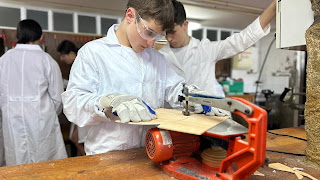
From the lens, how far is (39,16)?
3430 mm

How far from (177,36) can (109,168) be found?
1.15 m

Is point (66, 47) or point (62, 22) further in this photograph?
point (62, 22)

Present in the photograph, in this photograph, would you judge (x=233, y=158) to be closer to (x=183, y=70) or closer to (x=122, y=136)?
(x=122, y=136)

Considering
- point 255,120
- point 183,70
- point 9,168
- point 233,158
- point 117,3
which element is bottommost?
point 9,168

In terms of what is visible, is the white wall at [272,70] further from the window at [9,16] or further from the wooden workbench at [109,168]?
the window at [9,16]

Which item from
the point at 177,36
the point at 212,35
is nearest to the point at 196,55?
the point at 177,36

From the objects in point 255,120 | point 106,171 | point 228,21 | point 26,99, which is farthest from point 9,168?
point 228,21

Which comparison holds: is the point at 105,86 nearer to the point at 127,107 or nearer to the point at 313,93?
the point at 127,107

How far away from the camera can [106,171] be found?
3.46 feet

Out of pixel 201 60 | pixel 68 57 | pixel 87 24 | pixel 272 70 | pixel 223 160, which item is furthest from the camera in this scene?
pixel 272 70

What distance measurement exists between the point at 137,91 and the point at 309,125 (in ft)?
2.94

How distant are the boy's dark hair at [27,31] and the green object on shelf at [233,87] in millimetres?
3287

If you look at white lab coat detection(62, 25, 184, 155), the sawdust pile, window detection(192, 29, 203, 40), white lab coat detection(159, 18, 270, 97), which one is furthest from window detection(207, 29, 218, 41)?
the sawdust pile

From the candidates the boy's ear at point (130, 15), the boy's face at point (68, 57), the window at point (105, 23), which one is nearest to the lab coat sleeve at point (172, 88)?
the boy's ear at point (130, 15)
